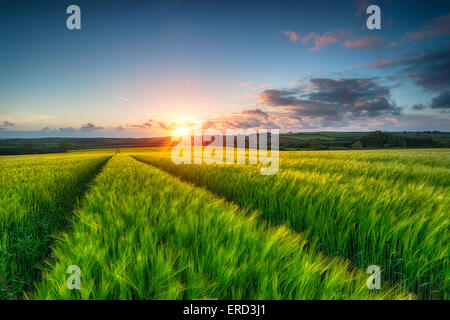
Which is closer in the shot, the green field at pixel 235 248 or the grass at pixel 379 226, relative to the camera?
the green field at pixel 235 248

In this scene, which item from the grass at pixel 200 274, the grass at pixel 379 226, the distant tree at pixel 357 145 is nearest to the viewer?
the grass at pixel 200 274

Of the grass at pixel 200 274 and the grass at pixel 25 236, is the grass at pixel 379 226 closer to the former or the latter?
the grass at pixel 200 274

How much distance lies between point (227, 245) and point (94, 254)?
95 centimetres

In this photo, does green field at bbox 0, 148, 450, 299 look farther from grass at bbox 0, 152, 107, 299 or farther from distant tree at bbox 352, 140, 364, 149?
distant tree at bbox 352, 140, 364, 149

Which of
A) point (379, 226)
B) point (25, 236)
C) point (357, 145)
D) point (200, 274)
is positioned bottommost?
point (25, 236)

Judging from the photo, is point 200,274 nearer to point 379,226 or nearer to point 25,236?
point 379,226

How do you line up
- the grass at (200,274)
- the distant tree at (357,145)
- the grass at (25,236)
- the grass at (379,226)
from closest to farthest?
the grass at (200,274) < the grass at (379,226) < the grass at (25,236) < the distant tree at (357,145)

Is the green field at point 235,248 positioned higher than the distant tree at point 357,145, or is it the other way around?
the distant tree at point 357,145

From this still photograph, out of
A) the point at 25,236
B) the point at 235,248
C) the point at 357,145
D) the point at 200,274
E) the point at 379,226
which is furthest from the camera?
the point at 357,145

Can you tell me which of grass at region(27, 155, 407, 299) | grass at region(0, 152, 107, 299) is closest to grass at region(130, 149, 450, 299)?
grass at region(27, 155, 407, 299)

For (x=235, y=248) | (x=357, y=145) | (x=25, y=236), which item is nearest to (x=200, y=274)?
(x=235, y=248)

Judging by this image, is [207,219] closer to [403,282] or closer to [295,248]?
[295,248]

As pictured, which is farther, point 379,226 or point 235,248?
point 379,226

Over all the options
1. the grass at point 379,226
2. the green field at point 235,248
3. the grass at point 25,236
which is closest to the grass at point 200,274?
the green field at point 235,248
